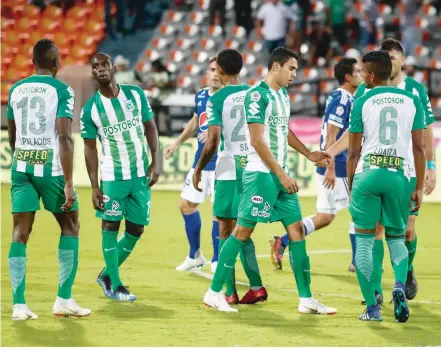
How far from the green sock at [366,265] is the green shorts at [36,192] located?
204cm

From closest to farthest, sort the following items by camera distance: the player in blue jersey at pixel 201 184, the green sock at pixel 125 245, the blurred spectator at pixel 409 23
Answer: the green sock at pixel 125 245 < the player in blue jersey at pixel 201 184 < the blurred spectator at pixel 409 23

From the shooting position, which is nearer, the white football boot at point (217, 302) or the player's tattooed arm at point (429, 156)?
the white football boot at point (217, 302)

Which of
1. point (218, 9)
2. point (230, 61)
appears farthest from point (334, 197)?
point (218, 9)

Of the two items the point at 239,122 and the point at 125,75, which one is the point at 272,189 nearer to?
the point at 239,122

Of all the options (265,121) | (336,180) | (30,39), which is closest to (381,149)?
(265,121)

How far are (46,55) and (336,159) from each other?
367 centimetres

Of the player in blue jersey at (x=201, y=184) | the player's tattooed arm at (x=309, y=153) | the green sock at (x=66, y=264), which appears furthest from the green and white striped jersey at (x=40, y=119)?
the player in blue jersey at (x=201, y=184)

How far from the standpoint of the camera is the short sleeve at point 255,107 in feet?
25.6

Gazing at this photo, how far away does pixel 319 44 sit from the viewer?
74.9ft

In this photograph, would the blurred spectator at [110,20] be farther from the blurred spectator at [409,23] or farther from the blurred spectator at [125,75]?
the blurred spectator at [409,23]

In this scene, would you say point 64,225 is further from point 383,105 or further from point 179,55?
point 179,55

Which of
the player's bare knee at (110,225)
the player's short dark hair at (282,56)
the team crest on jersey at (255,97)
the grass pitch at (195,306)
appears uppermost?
the player's short dark hair at (282,56)

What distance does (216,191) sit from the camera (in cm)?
873

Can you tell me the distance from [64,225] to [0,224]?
658cm
